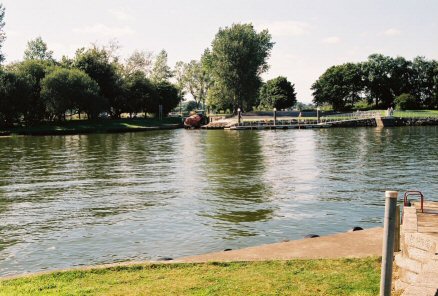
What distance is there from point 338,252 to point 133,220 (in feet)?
30.8

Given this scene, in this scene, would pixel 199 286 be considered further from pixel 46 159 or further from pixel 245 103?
pixel 245 103

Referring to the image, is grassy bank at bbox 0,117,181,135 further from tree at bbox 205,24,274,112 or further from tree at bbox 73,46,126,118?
tree at bbox 205,24,274,112

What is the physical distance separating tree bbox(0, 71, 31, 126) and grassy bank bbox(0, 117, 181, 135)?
296 centimetres

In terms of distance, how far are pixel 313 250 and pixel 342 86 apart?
127813 mm

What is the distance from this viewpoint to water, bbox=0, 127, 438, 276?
1509 centimetres

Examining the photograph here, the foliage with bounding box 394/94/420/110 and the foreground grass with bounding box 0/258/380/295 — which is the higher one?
the foliage with bounding box 394/94/420/110

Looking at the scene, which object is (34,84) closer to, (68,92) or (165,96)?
(68,92)

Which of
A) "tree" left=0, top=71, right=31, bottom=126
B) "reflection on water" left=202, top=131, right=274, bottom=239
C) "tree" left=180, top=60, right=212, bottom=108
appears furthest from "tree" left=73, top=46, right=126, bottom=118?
"reflection on water" left=202, top=131, right=274, bottom=239

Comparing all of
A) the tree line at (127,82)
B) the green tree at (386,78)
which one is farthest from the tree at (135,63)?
the green tree at (386,78)

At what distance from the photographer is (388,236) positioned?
665 centimetres

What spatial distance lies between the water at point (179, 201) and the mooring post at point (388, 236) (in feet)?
26.2

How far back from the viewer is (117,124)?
98375 mm

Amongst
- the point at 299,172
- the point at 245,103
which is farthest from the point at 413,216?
the point at 245,103

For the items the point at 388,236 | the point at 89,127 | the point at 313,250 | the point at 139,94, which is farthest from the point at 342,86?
the point at 388,236
